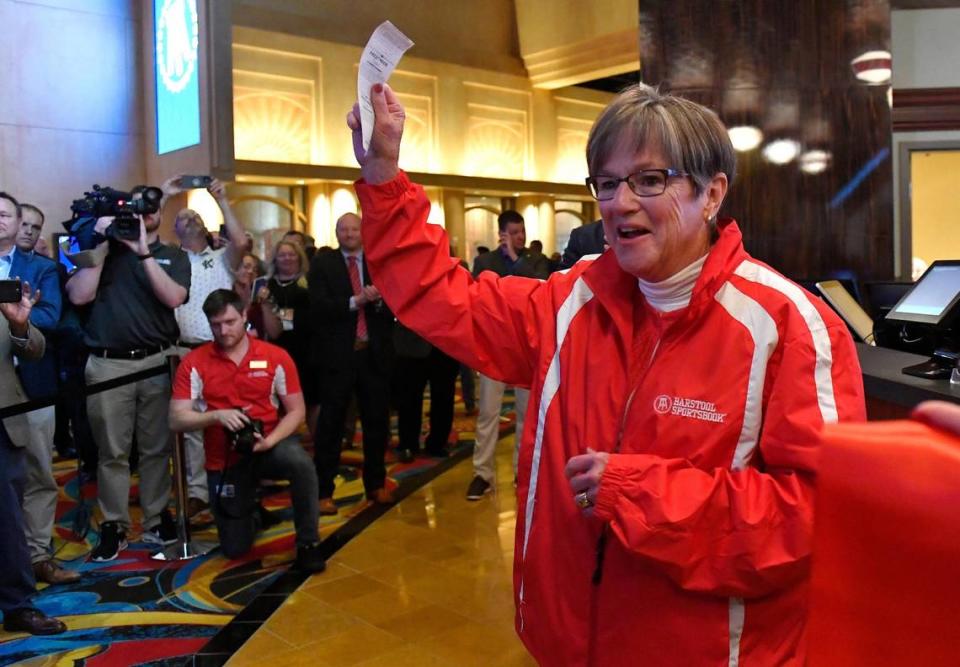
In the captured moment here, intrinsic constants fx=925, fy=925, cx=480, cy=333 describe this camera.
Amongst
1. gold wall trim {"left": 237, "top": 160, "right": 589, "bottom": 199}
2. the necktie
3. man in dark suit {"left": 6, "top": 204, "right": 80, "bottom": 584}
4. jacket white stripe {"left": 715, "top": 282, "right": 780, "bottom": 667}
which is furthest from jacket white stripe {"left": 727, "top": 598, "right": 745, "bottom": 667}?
gold wall trim {"left": 237, "top": 160, "right": 589, "bottom": 199}

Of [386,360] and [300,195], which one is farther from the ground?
[300,195]

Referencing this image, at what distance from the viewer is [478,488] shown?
18.5 feet

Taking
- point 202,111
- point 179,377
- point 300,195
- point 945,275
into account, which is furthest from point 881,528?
point 300,195

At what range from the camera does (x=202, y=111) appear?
9.79 metres

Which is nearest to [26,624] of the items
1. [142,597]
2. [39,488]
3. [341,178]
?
[142,597]

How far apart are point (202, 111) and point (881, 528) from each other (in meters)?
9.96

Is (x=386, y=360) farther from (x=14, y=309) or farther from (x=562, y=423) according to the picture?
(x=562, y=423)

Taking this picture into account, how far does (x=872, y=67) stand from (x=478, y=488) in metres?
3.65

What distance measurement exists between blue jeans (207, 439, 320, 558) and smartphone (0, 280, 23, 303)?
140 centimetres

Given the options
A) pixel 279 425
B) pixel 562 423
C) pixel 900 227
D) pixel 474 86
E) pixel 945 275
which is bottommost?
→ pixel 279 425

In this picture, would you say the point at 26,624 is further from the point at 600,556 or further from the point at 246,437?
the point at 600,556

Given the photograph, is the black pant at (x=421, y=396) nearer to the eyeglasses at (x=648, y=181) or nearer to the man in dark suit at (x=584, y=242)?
the man in dark suit at (x=584, y=242)

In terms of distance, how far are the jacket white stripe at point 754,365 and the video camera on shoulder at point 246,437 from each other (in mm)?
3404

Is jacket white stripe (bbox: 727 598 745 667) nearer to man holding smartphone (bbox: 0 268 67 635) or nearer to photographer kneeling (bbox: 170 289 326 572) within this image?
man holding smartphone (bbox: 0 268 67 635)
